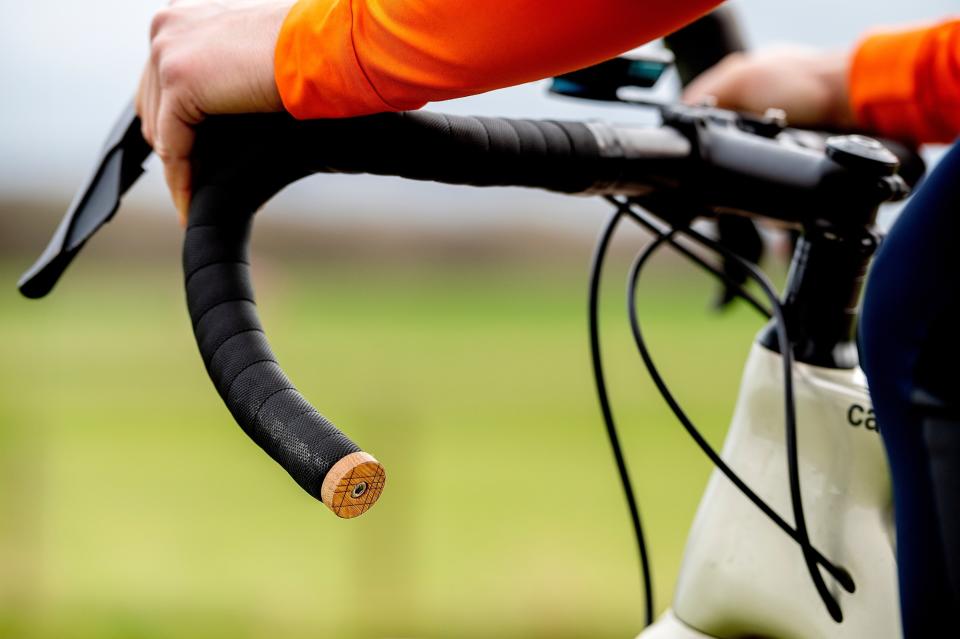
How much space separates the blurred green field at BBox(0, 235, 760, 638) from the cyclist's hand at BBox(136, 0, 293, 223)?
132 mm

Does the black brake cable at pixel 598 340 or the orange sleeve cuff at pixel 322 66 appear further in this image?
the black brake cable at pixel 598 340

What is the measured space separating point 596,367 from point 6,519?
5086 mm

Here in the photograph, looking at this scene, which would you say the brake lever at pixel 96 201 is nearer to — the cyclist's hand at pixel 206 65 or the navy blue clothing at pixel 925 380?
the cyclist's hand at pixel 206 65

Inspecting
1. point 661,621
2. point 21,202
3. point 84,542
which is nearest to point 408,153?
point 661,621

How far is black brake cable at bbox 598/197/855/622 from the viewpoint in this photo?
0.70 metres

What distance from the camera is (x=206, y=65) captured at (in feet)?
1.96

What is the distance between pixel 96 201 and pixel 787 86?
0.76 meters

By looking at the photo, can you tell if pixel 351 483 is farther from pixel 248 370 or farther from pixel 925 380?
pixel 925 380

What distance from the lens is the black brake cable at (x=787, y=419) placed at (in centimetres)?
70

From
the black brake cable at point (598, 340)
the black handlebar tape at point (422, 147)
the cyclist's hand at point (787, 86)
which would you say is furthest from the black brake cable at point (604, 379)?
the cyclist's hand at point (787, 86)

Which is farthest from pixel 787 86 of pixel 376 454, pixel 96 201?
pixel 376 454

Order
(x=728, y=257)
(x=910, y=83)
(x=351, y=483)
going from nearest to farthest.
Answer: (x=351, y=483), (x=728, y=257), (x=910, y=83)

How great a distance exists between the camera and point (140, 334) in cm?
2689

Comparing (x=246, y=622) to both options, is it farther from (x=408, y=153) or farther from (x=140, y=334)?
(x=140, y=334)
